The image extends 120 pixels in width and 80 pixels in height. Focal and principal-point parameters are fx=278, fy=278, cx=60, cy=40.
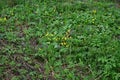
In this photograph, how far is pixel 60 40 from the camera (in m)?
4.98

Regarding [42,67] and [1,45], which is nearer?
[42,67]

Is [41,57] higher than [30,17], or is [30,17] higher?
[30,17]

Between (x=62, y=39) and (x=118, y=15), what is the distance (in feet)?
5.12

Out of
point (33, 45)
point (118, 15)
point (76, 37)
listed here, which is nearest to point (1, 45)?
point (33, 45)

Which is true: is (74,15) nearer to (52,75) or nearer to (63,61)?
(63,61)

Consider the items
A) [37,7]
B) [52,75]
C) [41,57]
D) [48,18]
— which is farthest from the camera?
[37,7]

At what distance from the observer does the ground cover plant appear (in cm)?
434

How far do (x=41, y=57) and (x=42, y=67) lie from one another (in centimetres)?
23

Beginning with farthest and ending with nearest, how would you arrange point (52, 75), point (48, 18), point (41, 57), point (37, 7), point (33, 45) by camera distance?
point (37, 7) → point (48, 18) → point (33, 45) → point (41, 57) → point (52, 75)

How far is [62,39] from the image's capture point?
16.3ft

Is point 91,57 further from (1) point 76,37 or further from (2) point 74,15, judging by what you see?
(2) point 74,15

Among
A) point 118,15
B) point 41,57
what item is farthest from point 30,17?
point 118,15

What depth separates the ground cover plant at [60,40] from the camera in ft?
14.3

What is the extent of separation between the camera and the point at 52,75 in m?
4.32
